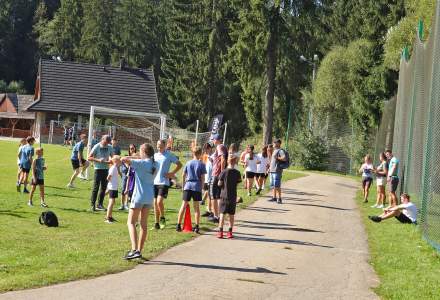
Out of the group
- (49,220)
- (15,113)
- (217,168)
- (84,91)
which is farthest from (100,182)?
(15,113)

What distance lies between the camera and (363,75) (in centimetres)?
4578

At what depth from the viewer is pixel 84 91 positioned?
62031 mm

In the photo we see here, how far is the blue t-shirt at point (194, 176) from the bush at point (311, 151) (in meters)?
26.6

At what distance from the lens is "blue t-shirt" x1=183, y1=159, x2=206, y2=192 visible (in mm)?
13570

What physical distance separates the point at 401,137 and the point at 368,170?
156cm

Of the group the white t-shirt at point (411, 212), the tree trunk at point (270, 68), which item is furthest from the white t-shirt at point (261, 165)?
the tree trunk at point (270, 68)

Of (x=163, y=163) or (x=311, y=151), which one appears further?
(x=311, y=151)

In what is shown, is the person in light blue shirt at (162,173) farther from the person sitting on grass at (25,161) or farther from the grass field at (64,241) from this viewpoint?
the person sitting on grass at (25,161)

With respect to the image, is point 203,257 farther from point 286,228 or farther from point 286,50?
point 286,50

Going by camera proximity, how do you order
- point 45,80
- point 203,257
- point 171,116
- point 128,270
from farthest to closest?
1. point 171,116
2. point 45,80
3. point 203,257
4. point 128,270

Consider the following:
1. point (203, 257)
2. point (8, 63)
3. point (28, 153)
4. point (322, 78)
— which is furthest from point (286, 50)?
point (8, 63)

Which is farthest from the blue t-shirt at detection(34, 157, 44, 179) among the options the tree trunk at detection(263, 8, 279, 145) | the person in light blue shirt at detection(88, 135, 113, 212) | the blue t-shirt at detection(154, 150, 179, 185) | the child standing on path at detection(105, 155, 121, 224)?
the tree trunk at detection(263, 8, 279, 145)

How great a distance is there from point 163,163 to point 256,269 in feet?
13.3

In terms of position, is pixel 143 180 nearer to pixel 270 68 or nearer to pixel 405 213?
pixel 405 213
